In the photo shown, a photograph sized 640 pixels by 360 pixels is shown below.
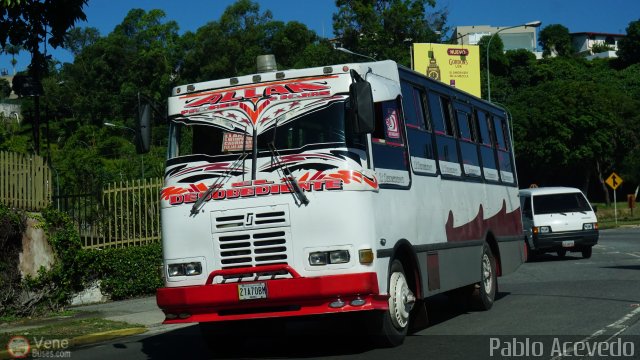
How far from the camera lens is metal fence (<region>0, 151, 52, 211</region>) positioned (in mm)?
16188

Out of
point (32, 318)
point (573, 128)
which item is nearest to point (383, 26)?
point (573, 128)

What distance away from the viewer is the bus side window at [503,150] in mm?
16656

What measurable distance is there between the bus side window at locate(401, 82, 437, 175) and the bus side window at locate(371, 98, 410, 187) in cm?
31

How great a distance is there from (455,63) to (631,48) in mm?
55874

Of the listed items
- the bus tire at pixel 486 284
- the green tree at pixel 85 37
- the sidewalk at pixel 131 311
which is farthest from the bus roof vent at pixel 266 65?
the green tree at pixel 85 37

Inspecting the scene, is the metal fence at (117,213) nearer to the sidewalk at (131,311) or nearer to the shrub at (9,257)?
the sidewalk at (131,311)

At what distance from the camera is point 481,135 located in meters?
15.4

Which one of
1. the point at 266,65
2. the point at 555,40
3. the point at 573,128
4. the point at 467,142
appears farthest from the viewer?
the point at 555,40

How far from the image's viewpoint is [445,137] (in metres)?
13.2

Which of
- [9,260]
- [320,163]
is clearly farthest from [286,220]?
[9,260]

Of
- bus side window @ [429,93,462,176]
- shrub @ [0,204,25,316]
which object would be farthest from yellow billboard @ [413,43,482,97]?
bus side window @ [429,93,462,176]

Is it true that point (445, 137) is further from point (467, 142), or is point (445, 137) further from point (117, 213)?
point (117, 213)

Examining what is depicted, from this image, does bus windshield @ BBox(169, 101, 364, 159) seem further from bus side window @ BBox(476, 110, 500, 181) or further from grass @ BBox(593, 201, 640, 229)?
grass @ BBox(593, 201, 640, 229)

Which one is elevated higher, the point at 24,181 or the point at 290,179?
the point at 24,181
